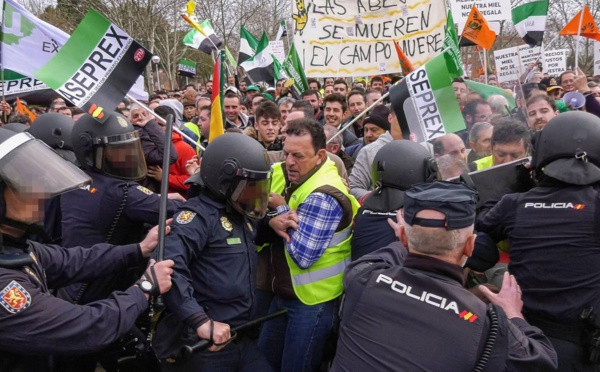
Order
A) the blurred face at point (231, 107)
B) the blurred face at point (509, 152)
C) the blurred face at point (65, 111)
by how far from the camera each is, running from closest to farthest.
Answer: the blurred face at point (509, 152) → the blurred face at point (231, 107) → the blurred face at point (65, 111)

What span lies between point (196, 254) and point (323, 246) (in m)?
0.84

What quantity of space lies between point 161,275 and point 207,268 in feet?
1.29

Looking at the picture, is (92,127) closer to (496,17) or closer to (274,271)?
(274,271)

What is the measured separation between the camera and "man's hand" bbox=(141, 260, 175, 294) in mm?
2904

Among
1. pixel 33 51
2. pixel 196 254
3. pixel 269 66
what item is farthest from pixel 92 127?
pixel 269 66

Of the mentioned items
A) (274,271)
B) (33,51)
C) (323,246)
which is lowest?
(274,271)

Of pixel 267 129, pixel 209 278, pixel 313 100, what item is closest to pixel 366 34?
pixel 267 129

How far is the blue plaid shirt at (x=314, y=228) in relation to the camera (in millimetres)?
3611

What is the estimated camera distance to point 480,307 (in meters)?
2.23

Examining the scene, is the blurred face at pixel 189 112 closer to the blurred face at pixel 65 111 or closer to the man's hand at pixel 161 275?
the blurred face at pixel 65 111

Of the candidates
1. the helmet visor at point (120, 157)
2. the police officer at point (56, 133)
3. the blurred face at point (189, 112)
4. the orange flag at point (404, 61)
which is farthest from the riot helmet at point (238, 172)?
the blurred face at point (189, 112)

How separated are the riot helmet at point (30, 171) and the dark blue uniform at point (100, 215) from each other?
44.8 inches

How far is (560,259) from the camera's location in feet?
10.6

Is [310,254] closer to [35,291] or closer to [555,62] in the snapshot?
[35,291]
